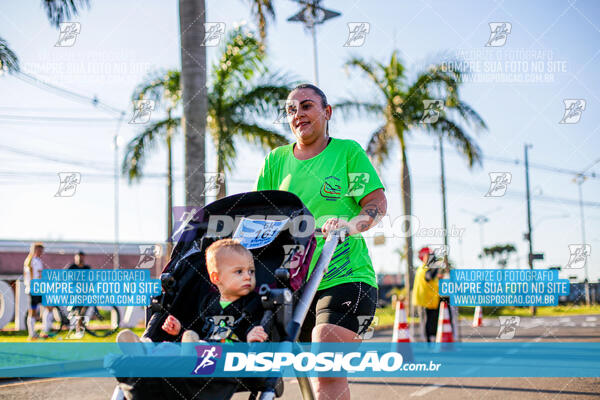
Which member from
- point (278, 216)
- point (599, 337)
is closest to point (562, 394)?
point (278, 216)

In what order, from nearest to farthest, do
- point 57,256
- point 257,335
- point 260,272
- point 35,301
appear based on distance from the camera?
1. point 257,335
2. point 260,272
3. point 35,301
4. point 57,256

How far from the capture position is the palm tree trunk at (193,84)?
9398 mm

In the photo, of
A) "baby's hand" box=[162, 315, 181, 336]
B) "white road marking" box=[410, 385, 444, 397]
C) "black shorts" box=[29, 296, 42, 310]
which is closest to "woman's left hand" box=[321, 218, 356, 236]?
"baby's hand" box=[162, 315, 181, 336]

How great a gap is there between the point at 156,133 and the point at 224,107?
2064mm

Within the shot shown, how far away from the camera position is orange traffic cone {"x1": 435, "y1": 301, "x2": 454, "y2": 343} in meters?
10.3

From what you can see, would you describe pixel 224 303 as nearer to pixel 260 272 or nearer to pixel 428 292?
pixel 260 272

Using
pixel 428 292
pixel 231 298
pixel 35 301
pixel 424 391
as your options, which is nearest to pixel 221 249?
pixel 231 298

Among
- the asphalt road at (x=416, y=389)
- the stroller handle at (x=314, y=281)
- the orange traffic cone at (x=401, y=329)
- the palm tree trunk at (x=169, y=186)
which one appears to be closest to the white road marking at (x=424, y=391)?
the asphalt road at (x=416, y=389)

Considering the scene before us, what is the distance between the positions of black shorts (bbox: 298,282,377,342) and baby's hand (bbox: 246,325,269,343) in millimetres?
518

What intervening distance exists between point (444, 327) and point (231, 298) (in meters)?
8.09

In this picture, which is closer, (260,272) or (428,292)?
(260,272)

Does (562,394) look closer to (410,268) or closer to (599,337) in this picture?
(599,337)

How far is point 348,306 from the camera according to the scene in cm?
323

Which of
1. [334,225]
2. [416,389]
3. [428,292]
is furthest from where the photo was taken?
[428,292]
